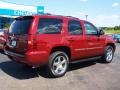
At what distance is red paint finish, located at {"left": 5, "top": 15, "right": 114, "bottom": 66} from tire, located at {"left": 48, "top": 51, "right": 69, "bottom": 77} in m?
0.22

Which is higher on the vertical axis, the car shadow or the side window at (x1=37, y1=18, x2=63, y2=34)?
the side window at (x1=37, y1=18, x2=63, y2=34)

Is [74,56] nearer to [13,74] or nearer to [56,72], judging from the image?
[56,72]

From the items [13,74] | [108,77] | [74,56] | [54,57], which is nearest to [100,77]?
[108,77]

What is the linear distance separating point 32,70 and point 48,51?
156 cm

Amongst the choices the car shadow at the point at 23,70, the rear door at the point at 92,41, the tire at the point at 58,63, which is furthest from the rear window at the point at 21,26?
the rear door at the point at 92,41

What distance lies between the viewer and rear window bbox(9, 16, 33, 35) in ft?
22.0

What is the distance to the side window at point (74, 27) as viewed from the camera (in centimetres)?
762

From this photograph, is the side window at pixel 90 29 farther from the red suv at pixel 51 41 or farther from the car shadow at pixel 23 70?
the car shadow at pixel 23 70

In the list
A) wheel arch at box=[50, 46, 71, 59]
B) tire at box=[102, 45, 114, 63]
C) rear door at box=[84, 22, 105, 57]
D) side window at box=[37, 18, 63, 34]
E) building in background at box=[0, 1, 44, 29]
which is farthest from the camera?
building in background at box=[0, 1, 44, 29]

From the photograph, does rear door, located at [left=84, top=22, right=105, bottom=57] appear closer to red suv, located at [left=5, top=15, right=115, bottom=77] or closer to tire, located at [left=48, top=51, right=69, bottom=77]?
red suv, located at [left=5, top=15, right=115, bottom=77]

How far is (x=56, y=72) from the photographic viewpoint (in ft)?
23.4

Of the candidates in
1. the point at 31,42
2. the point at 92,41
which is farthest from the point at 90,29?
the point at 31,42

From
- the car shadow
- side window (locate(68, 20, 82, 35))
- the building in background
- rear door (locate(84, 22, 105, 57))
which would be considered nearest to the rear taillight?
the car shadow

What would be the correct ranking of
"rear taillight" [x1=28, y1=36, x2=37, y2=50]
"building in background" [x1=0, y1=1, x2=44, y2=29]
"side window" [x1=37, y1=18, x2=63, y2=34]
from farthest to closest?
"building in background" [x1=0, y1=1, x2=44, y2=29], "side window" [x1=37, y1=18, x2=63, y2=34], "rear taillight" [x1=28, y1=36, x2=37, y2=50]
